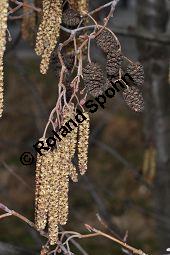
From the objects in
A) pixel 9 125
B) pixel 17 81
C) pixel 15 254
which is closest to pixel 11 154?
pixel 9 125

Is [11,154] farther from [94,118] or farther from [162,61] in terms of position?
[162,61]

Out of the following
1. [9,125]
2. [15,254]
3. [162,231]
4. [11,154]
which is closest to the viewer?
[15,254]

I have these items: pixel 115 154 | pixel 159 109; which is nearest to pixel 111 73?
pixel 159 109

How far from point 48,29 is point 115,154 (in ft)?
7.32

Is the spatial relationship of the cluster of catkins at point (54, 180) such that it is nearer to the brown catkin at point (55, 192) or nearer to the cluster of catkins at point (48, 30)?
the brown catkin at point (55, 192)

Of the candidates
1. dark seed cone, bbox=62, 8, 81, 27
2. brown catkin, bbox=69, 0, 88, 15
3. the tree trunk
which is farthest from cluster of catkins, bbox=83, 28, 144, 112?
the tree trunk

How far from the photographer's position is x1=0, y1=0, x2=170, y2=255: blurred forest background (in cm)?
310

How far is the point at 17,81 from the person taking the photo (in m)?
9.54

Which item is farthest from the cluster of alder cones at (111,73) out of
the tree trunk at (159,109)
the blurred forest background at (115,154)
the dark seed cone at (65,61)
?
the tree trunk at (159,109)

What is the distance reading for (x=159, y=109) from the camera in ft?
11.0

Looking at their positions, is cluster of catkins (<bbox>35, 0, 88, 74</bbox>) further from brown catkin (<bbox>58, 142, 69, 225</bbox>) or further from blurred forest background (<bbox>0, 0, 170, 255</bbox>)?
blurred forest background (<bbox>0, 0, 170, 255</bbox>)

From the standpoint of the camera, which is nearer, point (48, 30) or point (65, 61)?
point (48, 30)

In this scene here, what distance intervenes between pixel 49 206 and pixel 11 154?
6.82 metres

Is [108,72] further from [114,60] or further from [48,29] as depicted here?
[48,29]
